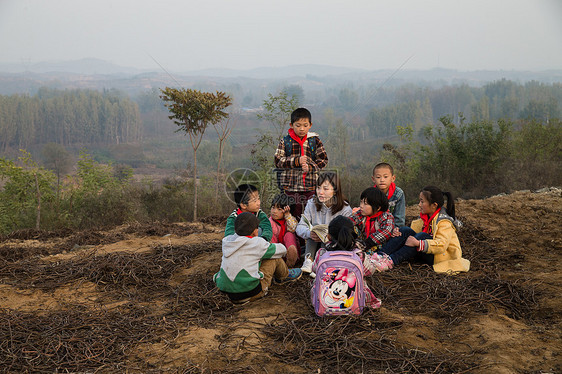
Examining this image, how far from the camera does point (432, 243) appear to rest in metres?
4.59

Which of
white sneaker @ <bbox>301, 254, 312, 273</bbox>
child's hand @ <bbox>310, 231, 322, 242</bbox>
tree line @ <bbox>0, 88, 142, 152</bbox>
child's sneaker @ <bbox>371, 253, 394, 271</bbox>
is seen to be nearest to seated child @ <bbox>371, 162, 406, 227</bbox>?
child's sneaker @ <bbox>371, 253, 394, 271</bbox>

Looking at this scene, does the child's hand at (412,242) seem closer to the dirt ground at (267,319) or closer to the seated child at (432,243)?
the seated child at (432,243)

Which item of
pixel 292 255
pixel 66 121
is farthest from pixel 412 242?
pixel 66 121

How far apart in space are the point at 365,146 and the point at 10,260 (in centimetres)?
1840

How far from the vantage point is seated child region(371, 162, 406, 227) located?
5.02m

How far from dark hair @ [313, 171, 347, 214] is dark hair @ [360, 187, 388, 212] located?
303 mm

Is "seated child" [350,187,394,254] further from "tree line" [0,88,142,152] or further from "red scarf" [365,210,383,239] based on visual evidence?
"tree line" [0,88,142,152]

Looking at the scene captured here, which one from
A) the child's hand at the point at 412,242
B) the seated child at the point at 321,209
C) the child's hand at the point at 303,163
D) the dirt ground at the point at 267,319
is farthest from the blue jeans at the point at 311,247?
the child's hand at the point at 412,242

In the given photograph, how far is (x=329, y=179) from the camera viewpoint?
477 centimetres

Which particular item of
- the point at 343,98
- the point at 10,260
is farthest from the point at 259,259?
the point at 343,98

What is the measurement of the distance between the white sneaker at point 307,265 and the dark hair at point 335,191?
1.94 feet

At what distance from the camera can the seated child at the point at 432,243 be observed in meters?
4.62

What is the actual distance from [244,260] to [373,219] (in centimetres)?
173

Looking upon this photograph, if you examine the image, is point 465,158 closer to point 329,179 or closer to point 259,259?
point 329,179
